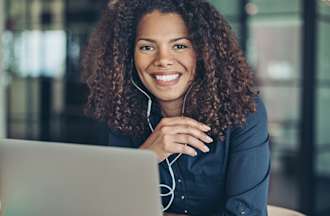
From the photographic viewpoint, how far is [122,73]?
1894mm

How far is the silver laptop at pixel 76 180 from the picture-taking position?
1215 millimetres

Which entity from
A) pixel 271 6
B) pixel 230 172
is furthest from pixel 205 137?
pixel 271 6

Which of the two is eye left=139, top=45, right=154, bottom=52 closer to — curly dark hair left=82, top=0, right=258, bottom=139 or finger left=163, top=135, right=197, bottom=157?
curly dark hair left=82, top=0, right=258, bottom=139

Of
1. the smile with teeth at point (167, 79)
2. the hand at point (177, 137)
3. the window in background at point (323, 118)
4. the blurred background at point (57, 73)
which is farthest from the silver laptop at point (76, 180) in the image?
the blurred background at point (57, 73)

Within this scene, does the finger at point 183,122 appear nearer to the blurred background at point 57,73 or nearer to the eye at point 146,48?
the eye at point 146,48

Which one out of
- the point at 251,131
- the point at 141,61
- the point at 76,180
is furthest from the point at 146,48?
the point at 76,180

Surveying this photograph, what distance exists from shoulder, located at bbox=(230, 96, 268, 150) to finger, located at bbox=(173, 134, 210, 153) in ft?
0.29

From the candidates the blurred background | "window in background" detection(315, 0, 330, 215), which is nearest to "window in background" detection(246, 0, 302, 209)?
the blurred background

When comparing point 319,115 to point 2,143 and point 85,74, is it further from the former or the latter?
point 2,143

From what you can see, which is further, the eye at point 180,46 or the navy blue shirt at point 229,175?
the eye at point 180,46

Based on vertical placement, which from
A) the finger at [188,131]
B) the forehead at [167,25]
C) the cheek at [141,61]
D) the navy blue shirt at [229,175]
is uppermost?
the forehead at [167,25]

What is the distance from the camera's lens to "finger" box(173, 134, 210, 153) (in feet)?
5.69

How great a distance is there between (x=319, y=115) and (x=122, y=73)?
2.86 meters

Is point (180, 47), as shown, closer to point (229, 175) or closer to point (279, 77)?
point (229, 175)
